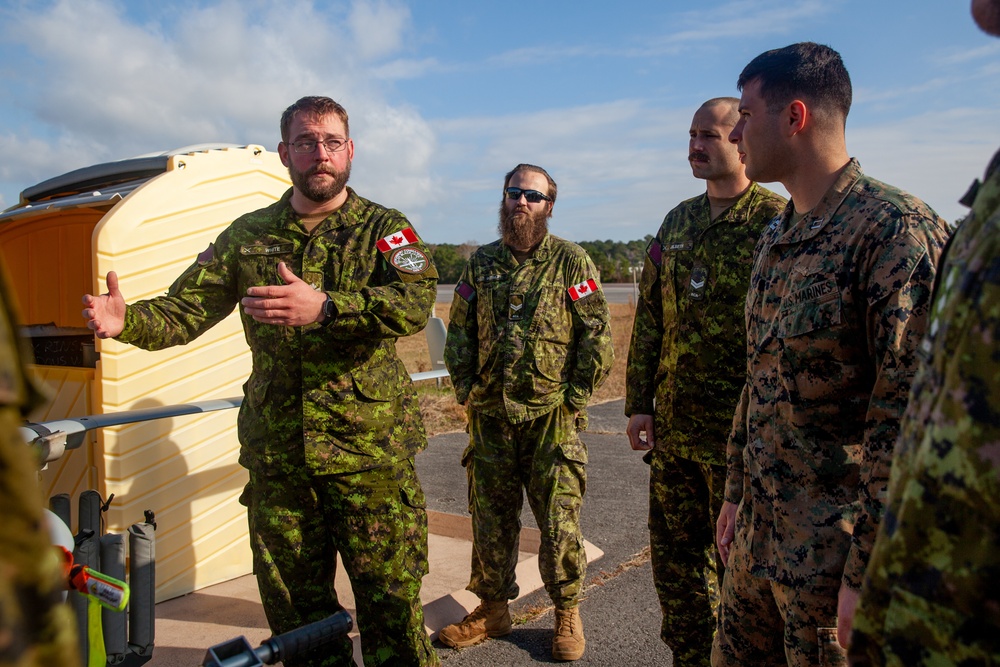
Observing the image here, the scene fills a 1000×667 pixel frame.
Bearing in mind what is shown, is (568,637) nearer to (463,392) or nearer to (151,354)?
(463,392)

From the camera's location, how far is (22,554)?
68cm

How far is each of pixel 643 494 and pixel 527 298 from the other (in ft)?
9.16

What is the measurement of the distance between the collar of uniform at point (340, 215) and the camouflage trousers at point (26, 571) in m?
2.57

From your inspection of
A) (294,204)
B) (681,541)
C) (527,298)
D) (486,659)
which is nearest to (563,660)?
(486,659)

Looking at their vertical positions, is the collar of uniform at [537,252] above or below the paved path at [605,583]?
above

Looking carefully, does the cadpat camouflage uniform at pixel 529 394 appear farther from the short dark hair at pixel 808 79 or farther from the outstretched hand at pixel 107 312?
the short dark hair at pixel 808 79

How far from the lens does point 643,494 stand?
20.8ft

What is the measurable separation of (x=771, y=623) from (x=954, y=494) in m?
1.43

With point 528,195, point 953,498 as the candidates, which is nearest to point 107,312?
point 528,195

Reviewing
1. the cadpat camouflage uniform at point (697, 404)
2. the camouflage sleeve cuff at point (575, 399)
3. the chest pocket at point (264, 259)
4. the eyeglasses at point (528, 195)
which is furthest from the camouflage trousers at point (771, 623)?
the eyeglasses at point (528, 195)

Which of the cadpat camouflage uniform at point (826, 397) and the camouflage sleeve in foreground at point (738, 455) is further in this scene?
the camouflage sleeve in foreground at point (738, 455)

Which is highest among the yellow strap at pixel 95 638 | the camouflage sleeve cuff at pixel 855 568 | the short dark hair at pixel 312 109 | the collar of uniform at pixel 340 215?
the short dark hair at pixel 312 109

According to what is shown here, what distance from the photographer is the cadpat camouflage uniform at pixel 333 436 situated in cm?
306

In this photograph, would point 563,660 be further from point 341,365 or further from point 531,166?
point 531,166
